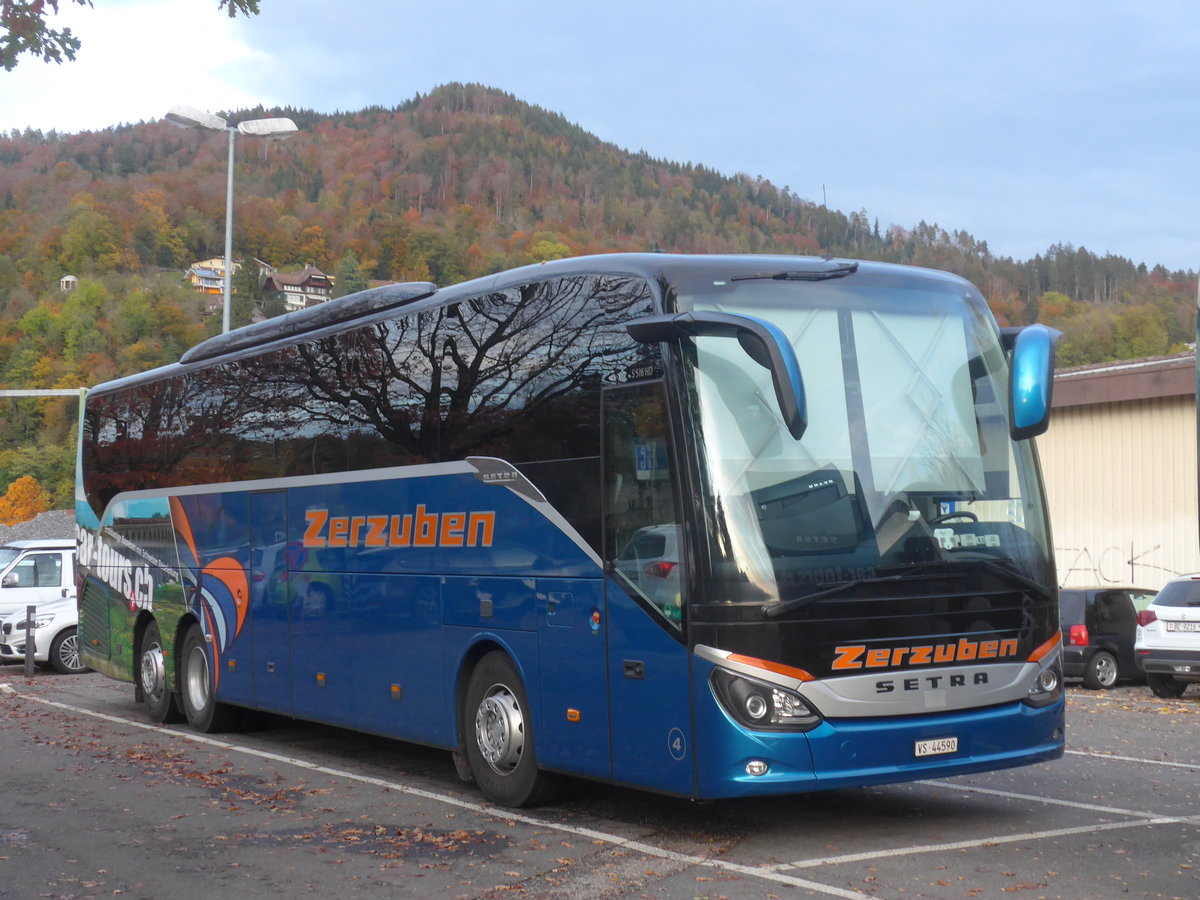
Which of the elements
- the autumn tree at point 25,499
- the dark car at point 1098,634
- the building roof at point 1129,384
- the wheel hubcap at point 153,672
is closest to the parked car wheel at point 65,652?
the wheel hubcap at point 153,672

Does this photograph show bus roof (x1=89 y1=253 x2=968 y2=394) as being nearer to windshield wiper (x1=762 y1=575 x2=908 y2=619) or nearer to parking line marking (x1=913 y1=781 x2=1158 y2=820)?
windshield wiper (x1=762 y1=575 x2=908 y2=619)

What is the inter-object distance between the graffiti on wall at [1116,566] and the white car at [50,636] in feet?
58.6

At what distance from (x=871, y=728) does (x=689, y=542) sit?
1438mm

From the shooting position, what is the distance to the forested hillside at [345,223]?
57.8m

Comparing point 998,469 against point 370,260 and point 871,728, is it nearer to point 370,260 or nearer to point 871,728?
point 871,728

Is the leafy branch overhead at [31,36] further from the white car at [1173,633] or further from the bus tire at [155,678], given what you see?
the white car at [1173,633]

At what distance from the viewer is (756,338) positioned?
7.82 metres

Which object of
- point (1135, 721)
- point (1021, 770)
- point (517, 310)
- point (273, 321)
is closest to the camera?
point (517, 310)

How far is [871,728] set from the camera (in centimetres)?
789

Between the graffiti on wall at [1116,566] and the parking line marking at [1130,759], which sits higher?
the graffiti on wall at [1116,566]

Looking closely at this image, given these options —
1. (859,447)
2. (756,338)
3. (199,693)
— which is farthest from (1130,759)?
(199,693)

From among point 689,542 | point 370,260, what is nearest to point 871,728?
point 689,542

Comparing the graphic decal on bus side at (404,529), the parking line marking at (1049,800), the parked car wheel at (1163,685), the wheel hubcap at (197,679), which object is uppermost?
the graphic decal on bus side at (404,529)

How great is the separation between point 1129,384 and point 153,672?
1815 cm
